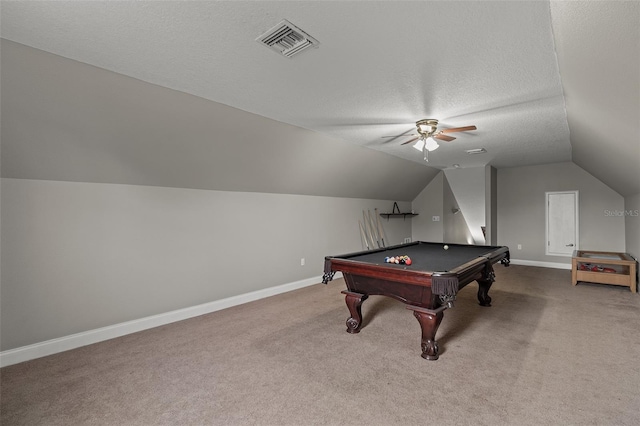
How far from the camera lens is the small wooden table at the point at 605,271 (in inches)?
189

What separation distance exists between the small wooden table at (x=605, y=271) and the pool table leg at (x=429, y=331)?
4.13m

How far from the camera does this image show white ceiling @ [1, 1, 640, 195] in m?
1.68

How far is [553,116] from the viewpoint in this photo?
3.56 m

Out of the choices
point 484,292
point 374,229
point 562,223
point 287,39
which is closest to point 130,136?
point 287,39

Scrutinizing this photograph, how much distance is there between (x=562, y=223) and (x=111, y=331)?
8.36 metres

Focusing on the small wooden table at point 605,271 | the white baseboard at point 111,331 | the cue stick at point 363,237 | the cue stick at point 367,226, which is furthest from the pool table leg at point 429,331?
the small wooden table at point 605,271

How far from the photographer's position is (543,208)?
692 cm

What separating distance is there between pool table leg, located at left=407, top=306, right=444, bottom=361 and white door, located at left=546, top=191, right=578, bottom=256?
5.79m

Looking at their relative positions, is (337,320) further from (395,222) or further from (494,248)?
(395,222)

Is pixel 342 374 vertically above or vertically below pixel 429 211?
below

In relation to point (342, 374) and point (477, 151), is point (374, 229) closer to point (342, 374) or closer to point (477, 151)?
point (477, 151)

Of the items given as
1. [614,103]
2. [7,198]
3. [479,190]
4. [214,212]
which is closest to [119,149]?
[7,198]

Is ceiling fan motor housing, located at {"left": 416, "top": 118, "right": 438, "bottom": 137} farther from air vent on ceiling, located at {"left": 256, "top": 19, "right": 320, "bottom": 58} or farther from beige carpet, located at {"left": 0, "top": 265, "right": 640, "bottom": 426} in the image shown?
beige carpet, located at {"left": 0, "top": 265, "right": 640, "bottom": 426}

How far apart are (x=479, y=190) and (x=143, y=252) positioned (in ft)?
22.0
